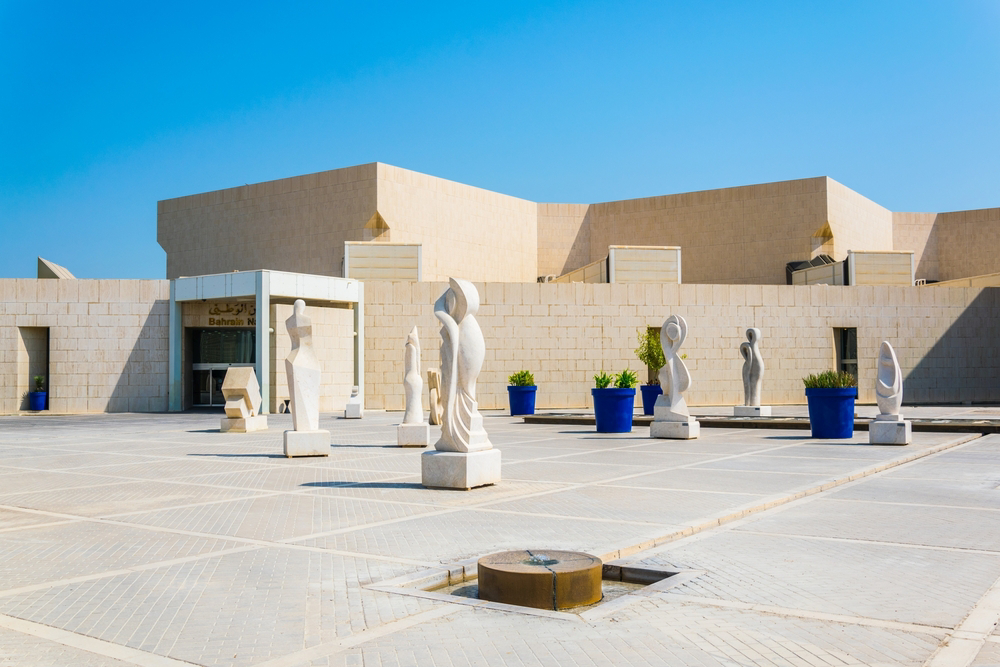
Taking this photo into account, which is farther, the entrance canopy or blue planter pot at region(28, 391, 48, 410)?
blue planter pot at region(28, 391, 48, 410)

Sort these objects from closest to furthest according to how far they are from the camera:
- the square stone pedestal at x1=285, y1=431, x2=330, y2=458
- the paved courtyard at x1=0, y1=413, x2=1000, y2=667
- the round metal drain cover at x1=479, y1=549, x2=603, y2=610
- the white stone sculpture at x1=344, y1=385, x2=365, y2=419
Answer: the paved courtyard at x1=0, y1=413, x2=1000, y2=667 → the round metal drain cover at x1=479, y1=549, x2=603, y2=610 → the square stone pedestal at x1=285, y1=431, x2=330, y2=458 → the white stone sculpture at x1=344, y1=385, x2=365, y2=419

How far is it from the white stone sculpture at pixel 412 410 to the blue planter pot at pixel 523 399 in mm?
8132

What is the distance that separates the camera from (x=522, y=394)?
967 inches

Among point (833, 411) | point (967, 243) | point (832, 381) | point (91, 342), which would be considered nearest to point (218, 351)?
point (91, 342)

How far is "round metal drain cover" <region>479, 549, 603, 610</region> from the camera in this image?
16.6ft

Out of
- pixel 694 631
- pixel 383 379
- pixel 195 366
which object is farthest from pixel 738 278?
pixel 694 631

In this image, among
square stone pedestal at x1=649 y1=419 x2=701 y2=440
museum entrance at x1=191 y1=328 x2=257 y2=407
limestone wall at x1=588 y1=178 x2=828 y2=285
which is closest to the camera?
square stone pedestal at x1=649 y1=419 x2=701 y2=440

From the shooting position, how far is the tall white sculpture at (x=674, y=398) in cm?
1684

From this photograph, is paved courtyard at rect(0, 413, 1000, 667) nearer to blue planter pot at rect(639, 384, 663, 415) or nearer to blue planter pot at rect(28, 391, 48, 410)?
blue planter pot at rect(639, 384, 663, 415)

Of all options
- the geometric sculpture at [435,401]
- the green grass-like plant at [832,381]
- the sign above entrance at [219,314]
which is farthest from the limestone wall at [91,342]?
the green grass-like plant at [832,381]

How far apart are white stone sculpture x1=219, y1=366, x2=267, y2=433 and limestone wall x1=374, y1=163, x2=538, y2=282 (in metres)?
16.4

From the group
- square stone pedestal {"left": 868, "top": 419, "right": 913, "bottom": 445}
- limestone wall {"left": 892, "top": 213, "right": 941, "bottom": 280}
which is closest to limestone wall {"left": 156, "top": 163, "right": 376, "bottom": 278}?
square stone pedestal {"left": 868, "top": 419, "right": 913, "bottom": 445}

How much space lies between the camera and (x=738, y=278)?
40375 mm

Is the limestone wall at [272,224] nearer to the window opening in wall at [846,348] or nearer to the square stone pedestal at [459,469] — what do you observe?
the window opening in wall at [846,348]
